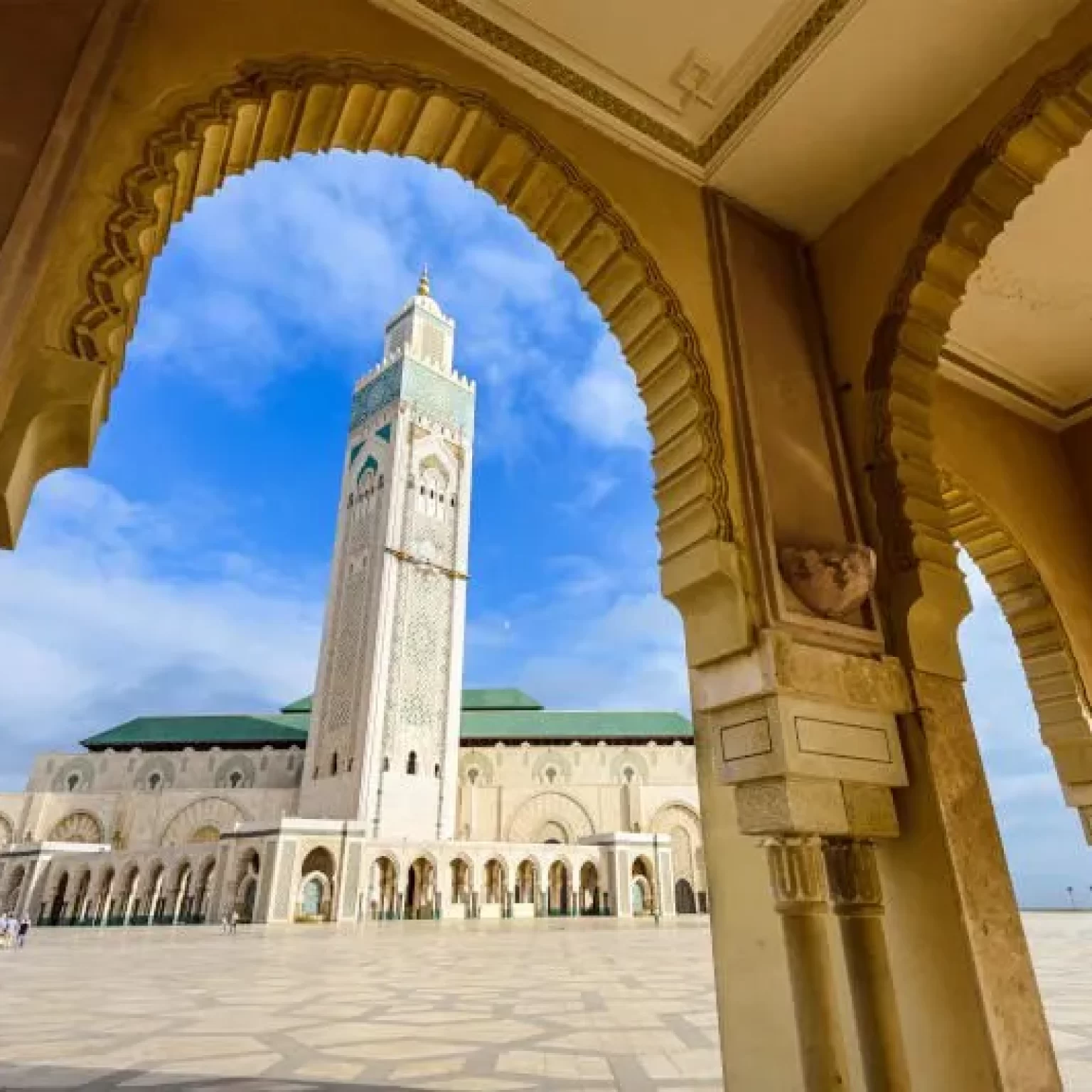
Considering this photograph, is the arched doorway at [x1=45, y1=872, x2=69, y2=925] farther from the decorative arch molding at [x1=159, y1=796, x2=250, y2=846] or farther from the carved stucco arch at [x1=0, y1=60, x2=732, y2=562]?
the carved stucco arch at [x1=0, y1=60, x2=732, y2=562]

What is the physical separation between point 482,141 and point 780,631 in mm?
1712

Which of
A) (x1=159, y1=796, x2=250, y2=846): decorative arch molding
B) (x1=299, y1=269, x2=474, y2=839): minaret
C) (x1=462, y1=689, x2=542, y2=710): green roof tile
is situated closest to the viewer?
(x1=299, y1=269, x2=474, y2=839): minaret

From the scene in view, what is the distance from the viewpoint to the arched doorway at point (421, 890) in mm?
20188

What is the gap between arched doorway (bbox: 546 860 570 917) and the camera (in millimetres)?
22344

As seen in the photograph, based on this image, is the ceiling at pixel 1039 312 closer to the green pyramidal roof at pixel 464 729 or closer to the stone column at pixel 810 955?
the stone column at pixel 810 955

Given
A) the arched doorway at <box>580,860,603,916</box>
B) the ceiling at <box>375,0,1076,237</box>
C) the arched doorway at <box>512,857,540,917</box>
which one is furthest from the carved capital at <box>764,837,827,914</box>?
the arched doorway at <box>580,860,603,916</box>

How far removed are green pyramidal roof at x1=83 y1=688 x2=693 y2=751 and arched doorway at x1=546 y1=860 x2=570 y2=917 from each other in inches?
322

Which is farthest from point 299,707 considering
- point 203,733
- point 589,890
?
point 589,890

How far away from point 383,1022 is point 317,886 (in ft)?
57.8

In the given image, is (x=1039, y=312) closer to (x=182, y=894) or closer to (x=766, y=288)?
(x=766, y=288)

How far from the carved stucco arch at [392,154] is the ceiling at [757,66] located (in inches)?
8.9

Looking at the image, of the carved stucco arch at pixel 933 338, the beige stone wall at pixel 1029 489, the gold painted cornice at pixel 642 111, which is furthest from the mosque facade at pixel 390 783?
the gold painted cornice at pixel 642 111

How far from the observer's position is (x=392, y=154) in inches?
89.7

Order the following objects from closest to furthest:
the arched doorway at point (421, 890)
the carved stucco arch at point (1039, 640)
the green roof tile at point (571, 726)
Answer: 1. the carved stucco arch at point (1039, 640)
2. the arched doorway at point (421, 890)
3. the green roof tile at point (571, 726)
